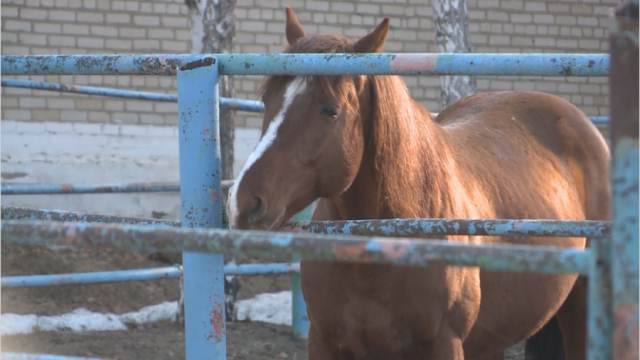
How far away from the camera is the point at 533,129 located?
488 centimetres

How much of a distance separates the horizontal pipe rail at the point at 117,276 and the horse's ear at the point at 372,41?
285 cm

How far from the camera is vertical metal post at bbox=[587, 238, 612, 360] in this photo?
1.55 meters

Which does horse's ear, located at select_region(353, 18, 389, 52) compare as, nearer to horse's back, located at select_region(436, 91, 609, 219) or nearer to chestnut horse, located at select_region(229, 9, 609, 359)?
chestnut horse, located at select_region(229, 9, 609, 359)

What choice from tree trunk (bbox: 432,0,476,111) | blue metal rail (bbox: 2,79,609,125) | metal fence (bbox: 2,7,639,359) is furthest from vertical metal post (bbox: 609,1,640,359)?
tree trunk (bbox: 432,0,476,111)

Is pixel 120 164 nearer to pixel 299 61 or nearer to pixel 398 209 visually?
pixel 398 209

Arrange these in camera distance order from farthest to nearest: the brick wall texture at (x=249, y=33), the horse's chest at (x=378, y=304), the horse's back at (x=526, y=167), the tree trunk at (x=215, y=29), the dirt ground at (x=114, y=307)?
the brick wall texture at (x=249, y=33) < the tree trunk at (x=215, y=29) < the dirt ground at (x=114, y=307) < the horse's back at (x=526, y=167) < the horse's chest at (x=378, y=304)

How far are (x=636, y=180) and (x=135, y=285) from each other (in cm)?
651

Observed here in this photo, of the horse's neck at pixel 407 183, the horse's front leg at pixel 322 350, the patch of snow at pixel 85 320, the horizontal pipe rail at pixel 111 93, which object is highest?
the horizontal pipe rail at pixel 111 93

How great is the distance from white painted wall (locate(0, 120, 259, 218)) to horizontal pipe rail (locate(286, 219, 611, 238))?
6.70 meters

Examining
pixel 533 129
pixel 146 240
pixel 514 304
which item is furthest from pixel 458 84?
pixel 146 240

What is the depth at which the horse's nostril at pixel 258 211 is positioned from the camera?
290 centimetres

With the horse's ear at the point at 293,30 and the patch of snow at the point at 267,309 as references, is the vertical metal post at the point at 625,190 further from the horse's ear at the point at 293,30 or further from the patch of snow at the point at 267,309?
the patch of snow at the point at 267,309

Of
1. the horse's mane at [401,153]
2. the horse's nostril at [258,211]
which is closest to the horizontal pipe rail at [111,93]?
the horse's mane at [401,153]

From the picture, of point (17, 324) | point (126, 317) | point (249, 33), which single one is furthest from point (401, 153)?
point (249, 33)
